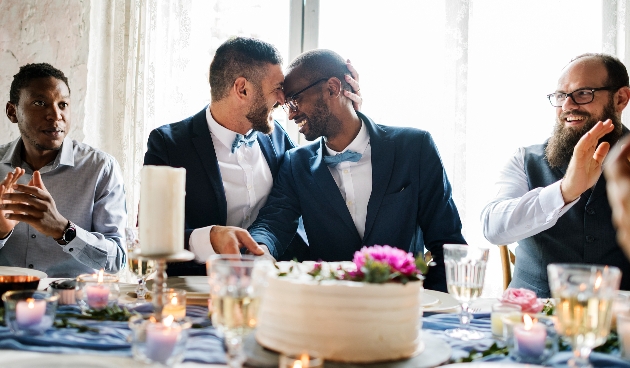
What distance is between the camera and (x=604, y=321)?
1.03 m

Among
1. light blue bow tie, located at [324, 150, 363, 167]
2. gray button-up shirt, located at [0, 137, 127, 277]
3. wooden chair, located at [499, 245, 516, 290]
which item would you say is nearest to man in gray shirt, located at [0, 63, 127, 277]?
gray button-up shirt, located at [0, 137, 127, 277]

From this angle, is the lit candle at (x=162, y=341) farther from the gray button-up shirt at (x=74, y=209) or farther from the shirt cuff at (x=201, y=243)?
the gray button-up shirt at (x=74, y=209)

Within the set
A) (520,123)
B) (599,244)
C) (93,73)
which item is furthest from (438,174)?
(93,73)

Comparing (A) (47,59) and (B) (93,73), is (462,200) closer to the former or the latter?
(B) (93,73)

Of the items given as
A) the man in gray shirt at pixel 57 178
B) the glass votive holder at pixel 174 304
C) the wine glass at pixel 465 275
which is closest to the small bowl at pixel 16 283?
the glass votive holder at pixel 174 304

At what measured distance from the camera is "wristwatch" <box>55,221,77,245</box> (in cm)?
248

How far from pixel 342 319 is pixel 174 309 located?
19.9 inches

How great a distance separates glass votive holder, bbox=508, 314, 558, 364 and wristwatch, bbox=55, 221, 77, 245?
1988 mm

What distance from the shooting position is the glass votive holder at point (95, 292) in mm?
1511

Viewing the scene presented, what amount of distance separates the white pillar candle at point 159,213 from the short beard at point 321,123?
1.76 metres

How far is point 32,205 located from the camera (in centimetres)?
233

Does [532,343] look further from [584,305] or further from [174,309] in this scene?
[174,309]

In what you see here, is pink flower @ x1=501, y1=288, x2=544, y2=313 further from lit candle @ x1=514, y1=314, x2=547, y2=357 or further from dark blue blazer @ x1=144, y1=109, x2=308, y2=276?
dark blue blazer @ x1=144, y1=109, x2=308, y2=276

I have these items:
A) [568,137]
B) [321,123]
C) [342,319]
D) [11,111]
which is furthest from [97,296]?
[568,137]
